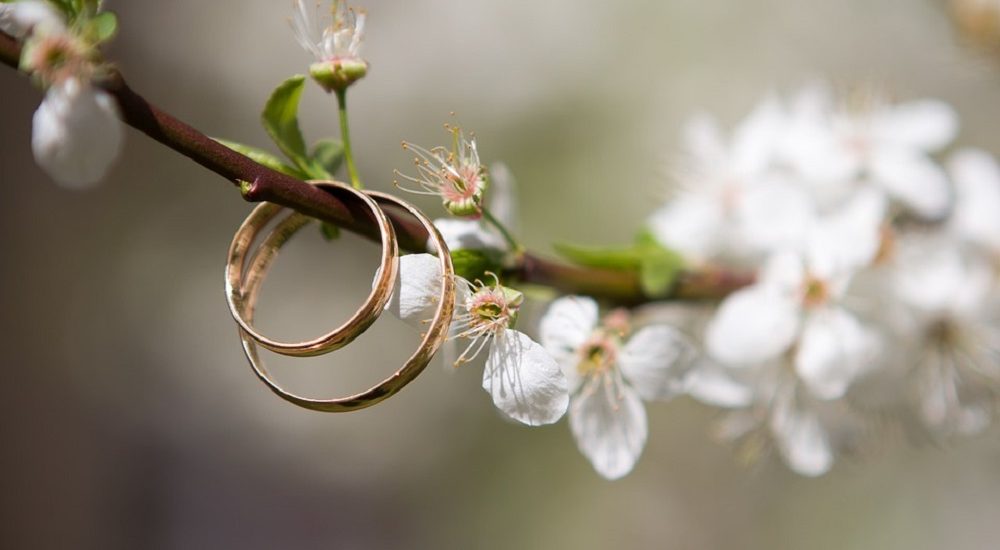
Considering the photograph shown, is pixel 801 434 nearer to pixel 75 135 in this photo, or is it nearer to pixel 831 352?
pixel 831 352

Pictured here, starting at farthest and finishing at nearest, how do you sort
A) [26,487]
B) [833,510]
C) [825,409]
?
[26,487] < [833,510] < [825,409]

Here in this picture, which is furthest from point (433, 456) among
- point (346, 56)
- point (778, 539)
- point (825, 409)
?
point (346, 56)

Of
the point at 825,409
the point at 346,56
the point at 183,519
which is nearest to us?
the point at 346,56

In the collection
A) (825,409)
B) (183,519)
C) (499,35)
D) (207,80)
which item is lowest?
(183,519)

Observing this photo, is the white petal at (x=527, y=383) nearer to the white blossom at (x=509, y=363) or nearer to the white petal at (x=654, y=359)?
the white blossom at (x=509, y=363)

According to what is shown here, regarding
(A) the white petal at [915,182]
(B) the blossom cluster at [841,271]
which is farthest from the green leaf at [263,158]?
(A) the white petal at [915,182]

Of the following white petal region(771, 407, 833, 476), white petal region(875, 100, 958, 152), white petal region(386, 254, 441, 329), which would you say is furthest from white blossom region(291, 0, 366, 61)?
white petal region(875, 100, 958, 152)

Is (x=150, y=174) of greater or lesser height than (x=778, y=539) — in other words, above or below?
above

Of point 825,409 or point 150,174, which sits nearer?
point 825,409

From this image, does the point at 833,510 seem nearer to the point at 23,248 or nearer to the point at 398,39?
the point at 398,39
